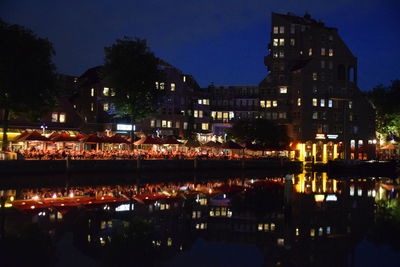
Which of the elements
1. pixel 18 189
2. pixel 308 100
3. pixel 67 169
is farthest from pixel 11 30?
pixel 308 100

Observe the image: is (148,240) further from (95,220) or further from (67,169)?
(67,169)

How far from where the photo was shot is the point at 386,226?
31.5 m

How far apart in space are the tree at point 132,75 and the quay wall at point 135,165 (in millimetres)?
13519

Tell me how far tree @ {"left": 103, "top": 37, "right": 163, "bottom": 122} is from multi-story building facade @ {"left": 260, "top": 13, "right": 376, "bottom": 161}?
121ft

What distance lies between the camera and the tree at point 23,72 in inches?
2456

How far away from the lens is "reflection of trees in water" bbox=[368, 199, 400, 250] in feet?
89.2

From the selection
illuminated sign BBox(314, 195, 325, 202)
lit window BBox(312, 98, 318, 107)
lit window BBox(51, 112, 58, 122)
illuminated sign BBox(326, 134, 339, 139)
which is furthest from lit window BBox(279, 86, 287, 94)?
illuminated sign BBox(314, 195, 325, 202)

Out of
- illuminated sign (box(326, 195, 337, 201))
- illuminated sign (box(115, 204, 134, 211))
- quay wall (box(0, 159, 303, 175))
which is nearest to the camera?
illuminated sign (box(115, 204, 134, 211))

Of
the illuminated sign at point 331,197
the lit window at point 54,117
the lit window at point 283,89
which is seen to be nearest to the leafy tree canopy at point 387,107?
the lit window at point 283,89

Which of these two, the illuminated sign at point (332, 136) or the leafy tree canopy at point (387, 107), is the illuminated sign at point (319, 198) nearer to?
the illuminated sign at point (332, 136)

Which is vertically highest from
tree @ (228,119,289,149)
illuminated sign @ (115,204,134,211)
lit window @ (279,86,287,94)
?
lit window @ (279,86,287,94)

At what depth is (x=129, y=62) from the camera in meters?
79.8

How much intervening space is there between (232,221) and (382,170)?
218 feet

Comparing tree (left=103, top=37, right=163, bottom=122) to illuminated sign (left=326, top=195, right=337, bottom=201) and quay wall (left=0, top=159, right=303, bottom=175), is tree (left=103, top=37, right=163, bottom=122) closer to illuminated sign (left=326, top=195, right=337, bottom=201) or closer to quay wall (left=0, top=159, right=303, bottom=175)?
quay wall (left=0, top=159, right=303, bottom=175)
